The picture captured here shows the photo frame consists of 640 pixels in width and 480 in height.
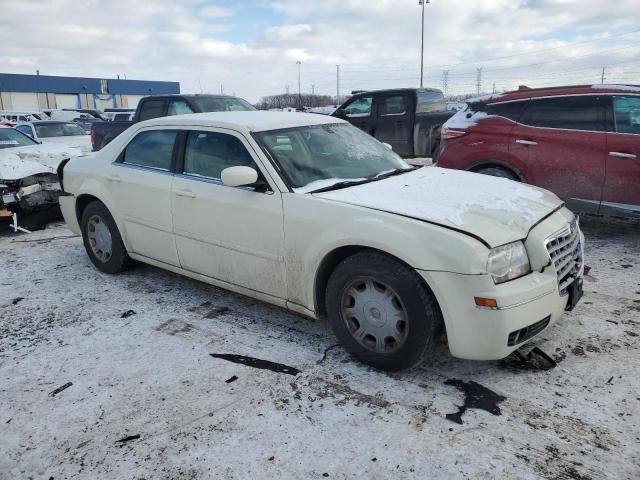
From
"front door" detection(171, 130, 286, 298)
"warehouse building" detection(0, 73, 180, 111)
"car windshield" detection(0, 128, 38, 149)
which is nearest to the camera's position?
"front door" detection(171, 130, 286, 298)

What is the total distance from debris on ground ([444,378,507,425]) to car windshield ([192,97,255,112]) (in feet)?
25.2

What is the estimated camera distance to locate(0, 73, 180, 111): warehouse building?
52872 mm

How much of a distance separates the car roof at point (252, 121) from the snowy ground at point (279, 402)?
4.84 ft

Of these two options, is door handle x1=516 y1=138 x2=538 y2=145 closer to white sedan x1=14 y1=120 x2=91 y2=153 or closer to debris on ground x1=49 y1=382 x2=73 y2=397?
debris on ground x1=49 y1=382 x2=73 y2=397

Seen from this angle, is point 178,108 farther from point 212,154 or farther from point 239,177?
point 239,177

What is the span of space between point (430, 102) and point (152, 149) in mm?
7628

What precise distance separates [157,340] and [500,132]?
4.63 metres

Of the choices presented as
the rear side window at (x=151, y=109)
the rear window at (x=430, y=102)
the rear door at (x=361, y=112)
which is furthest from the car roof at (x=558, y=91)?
the rear side window at (x=151, y=109)

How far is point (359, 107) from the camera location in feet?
36.9

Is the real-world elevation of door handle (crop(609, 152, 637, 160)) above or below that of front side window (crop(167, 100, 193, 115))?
below

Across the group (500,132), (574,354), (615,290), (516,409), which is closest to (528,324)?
(516,409)

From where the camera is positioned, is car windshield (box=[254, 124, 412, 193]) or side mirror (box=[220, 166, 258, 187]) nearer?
side mirror (box=[220, 166, 258, 187])

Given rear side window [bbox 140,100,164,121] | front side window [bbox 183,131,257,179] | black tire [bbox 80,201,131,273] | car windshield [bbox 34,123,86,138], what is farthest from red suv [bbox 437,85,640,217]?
car windshield [bbox 34,123,86,138]

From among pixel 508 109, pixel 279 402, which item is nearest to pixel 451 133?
pixel 508 109
